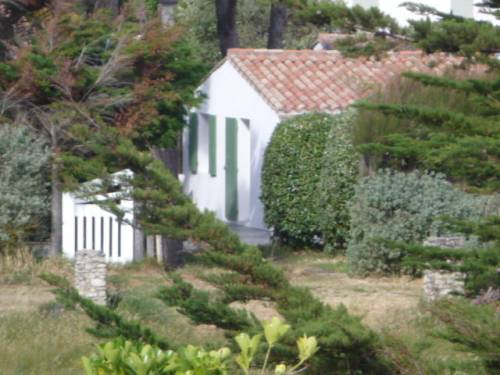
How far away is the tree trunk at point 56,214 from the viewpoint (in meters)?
15.2

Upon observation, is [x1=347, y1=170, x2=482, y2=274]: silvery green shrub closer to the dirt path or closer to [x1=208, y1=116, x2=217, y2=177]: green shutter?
the dirt path

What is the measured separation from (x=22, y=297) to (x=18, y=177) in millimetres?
2555

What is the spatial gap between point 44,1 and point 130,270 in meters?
4.17

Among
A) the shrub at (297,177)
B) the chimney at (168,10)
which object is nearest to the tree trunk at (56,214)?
the chimney at (168,10)

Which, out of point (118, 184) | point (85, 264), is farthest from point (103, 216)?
point (118, 184)

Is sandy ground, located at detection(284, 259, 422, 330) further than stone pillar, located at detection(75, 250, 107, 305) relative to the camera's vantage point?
No

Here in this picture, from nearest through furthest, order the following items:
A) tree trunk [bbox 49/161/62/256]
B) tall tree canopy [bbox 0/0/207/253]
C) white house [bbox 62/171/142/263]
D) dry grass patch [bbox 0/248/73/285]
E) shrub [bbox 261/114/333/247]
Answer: dry grass patch [bbox 0/248/73/285], tall tree canopy [bbox 0/0/207/253], tree trunk [bbox 49/161/62/256], white house [bbox 62/171/142/263], shrub [bbox 261/114/333/247]

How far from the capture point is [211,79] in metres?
21.3

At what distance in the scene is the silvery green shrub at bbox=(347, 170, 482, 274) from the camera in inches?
582

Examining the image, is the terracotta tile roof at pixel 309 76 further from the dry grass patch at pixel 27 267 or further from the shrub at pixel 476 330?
the shrub at pixel 476 330

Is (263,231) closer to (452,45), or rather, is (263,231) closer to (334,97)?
(334,97)

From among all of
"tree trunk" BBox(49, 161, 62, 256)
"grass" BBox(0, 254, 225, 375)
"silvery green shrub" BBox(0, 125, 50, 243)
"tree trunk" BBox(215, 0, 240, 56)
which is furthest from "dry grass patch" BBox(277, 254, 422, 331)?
"tree trunk" BBox(215, 0, 240, 56)

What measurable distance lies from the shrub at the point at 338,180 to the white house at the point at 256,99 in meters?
1.47

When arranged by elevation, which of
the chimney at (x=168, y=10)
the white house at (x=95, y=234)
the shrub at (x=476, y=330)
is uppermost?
the chimney at (x=168, y=10)
